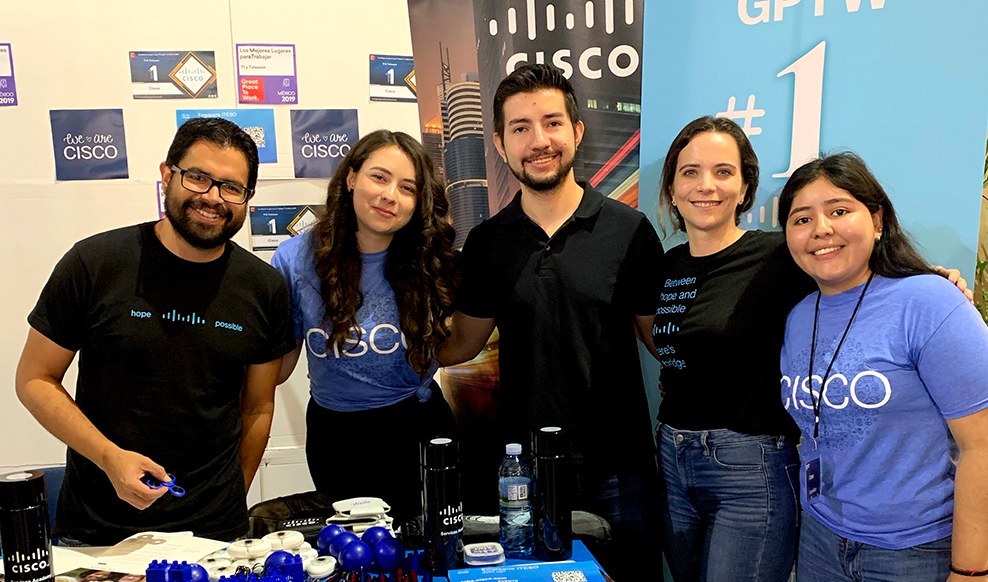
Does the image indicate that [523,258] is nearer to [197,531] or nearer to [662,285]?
[662,285]

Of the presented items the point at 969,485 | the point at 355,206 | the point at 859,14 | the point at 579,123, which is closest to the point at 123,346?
the point at 355,206

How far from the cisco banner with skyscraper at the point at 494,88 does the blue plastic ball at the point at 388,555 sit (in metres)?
1.23

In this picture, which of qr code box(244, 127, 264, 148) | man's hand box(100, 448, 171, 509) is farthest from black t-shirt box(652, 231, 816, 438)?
qr code box(244, 127, 264, 148)

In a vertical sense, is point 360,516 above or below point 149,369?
below

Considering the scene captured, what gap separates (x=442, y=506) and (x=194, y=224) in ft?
3.49

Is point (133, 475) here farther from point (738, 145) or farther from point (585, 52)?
point (585, 52)

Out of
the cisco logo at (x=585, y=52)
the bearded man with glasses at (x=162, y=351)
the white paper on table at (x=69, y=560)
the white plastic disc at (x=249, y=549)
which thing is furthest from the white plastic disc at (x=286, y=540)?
the cisco logo at (x=585, y=52)

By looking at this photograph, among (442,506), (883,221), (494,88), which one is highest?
(494,88)

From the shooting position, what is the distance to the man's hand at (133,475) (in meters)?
1.56

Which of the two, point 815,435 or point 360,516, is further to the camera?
point 815,435

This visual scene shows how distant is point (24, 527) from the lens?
119 cm

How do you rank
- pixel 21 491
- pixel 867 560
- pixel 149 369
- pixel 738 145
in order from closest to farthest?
Answer: pixel 21 491
pixel 867 560
pixel 149 369
pixel 738 145

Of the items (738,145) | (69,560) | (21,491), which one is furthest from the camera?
(738,145)

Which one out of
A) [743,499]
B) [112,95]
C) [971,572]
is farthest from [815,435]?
[112,95]
